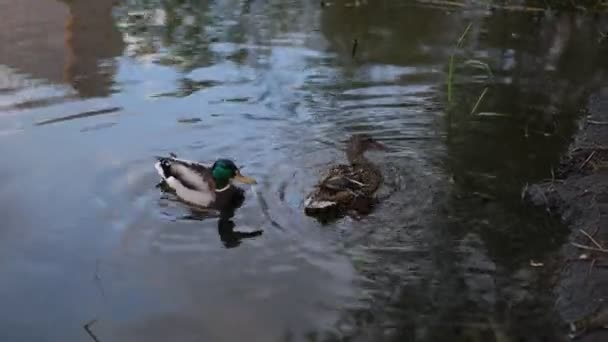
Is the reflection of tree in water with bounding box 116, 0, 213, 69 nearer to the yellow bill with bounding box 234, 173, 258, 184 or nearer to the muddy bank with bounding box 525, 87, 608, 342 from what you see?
the yellow bill with bounding box 234, 173, 258, 184

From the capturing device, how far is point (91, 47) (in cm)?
1229

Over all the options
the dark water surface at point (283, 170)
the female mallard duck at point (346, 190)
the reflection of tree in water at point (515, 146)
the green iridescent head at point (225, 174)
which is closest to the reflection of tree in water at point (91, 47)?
the dark water surface at point (283, 170)

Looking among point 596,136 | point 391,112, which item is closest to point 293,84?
point 391,112

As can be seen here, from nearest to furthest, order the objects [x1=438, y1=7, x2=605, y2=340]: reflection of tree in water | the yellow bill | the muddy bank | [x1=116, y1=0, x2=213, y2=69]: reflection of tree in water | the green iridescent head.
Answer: the muddy bank → [x1=438, y1=7, x2=605, y2=340]: reflection of tree in water → the green iridescent head → the yellow bill → [x1=116, y1=0, x2=213, y2=69]: reflection of tree in water

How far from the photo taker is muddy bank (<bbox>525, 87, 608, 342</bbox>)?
5332 millimetres

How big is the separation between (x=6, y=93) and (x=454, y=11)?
7.59m

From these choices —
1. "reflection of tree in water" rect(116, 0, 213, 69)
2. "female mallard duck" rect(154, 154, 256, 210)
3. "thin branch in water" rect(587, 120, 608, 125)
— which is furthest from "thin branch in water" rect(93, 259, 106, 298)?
"reflection of tree in water" rect(116, 0, 213, 69)

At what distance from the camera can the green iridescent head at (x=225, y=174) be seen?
7432 mm

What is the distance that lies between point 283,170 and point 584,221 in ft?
8.92

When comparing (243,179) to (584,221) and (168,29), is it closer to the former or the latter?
(584,221)

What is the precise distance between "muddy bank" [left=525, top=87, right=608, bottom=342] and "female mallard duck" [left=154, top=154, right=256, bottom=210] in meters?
2.55

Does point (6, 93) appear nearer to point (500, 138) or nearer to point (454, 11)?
point (500, 138)

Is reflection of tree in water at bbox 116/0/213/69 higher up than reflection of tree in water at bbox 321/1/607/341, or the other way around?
reflection of tree in water at bbox 116/0/213/69

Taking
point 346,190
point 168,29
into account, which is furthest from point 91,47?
point 346,190
